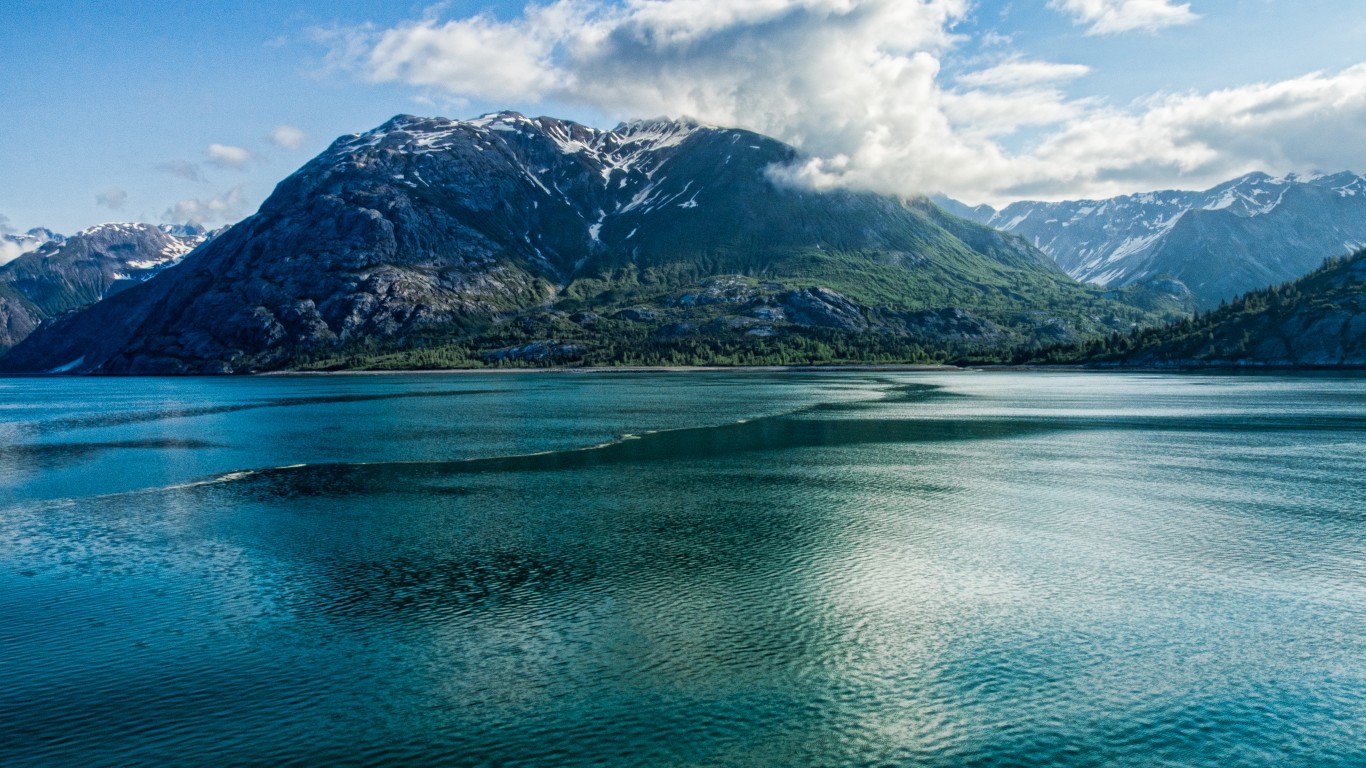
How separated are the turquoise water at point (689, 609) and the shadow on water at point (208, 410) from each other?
48591 mm

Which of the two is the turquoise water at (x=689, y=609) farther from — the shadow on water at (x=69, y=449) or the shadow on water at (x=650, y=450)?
the shadow on water at (x=69, y=449)

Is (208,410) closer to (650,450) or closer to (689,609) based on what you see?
(650,450)

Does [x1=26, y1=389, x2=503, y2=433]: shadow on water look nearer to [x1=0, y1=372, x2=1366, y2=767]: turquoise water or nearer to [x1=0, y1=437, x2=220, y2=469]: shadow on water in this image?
[x1=0, y1=437, x2=220, y2=469]: shadow on water

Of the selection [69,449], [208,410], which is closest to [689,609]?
[69,449]

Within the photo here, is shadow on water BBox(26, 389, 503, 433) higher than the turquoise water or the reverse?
higher

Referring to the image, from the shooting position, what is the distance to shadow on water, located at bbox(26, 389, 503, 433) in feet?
388

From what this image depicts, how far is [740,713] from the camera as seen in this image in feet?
83.3

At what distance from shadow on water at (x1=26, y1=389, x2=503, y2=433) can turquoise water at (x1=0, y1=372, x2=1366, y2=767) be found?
4859 cm

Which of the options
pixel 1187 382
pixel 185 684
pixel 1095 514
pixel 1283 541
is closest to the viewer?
pixel 185 684

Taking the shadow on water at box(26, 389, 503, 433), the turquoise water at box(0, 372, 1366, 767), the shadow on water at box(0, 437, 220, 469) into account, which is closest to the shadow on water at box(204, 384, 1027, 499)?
the turquoise water at box(0, 372, 1366, 767)

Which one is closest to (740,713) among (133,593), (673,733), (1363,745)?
(673,733)

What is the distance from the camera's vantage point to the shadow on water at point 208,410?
118 m

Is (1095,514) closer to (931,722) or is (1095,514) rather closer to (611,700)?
(931,722)

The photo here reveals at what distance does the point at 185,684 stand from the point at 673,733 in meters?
17.5
